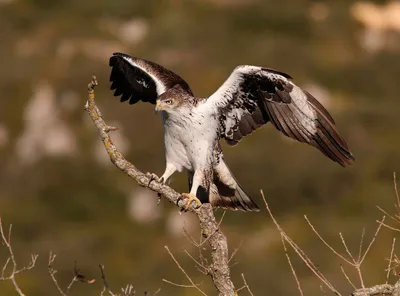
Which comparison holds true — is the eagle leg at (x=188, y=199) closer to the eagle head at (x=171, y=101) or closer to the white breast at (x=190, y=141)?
the white breast at (x=190, y=141)

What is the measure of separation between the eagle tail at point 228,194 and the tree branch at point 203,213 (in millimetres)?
1552

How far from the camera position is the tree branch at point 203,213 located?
826 centimetres

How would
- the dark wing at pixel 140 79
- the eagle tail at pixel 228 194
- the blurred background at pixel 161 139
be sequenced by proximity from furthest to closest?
1. the blurred background at pixel 161 139
2. the dark wing at pixel 140 79
3. the eagle tail at pixel 228 194

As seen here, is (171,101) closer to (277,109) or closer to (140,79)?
(277,109)

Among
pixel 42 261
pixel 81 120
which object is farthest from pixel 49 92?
pixel 42 261

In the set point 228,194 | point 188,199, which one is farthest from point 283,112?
point 188,199

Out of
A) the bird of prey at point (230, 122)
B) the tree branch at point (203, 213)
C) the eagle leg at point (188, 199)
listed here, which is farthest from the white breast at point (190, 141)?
the tree branch at point (203, 213)

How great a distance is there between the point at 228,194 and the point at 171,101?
1344 mm

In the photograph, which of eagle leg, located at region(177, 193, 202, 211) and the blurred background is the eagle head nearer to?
eagle leg, located at region(177, 193, 202, 211)

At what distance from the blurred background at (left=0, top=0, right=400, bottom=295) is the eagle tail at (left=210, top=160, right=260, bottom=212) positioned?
13928 millimetres

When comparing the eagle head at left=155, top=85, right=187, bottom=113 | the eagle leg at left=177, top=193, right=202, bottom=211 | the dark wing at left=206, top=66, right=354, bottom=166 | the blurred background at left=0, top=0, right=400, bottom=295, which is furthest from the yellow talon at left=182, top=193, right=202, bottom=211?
the blurred background at left=0, top=0, right=400, bottom=295

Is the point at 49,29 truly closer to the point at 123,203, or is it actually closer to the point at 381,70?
the point at 123,203

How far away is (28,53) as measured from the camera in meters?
36.5

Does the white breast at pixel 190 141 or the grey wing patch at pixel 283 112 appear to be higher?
the grey wing patch at pixel 283 112
